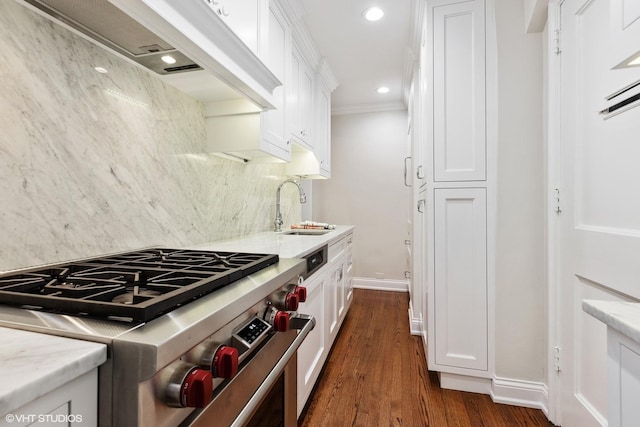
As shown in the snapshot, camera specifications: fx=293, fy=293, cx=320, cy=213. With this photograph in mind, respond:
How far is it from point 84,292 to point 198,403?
30 centimetres

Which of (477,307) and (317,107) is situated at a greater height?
(317,107)

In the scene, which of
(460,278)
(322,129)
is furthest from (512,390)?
(322,129)

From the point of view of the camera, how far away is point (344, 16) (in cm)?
219

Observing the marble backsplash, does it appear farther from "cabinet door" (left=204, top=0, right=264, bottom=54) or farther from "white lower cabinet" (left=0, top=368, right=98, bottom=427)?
"white lower cabinet" (left=0, top=368, right=98, bottom=427)

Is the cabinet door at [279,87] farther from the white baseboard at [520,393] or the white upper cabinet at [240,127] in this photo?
the white baseboard at [520,393]

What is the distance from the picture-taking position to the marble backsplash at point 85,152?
2.61ft

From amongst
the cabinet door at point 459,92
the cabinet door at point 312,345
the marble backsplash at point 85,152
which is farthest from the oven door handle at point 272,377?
the cabinet door at point 459,92

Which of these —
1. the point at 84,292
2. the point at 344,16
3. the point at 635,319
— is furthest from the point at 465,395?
the point at 344,16

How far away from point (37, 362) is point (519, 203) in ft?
6.49

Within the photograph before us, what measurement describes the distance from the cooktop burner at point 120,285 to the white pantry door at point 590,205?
48.8 inches

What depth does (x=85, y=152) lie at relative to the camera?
3.21 feet

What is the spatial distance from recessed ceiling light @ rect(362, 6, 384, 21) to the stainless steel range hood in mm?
1556

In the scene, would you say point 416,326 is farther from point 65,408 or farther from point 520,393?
point 65,408

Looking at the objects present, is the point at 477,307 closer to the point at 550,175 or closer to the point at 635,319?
the point at 550,175
